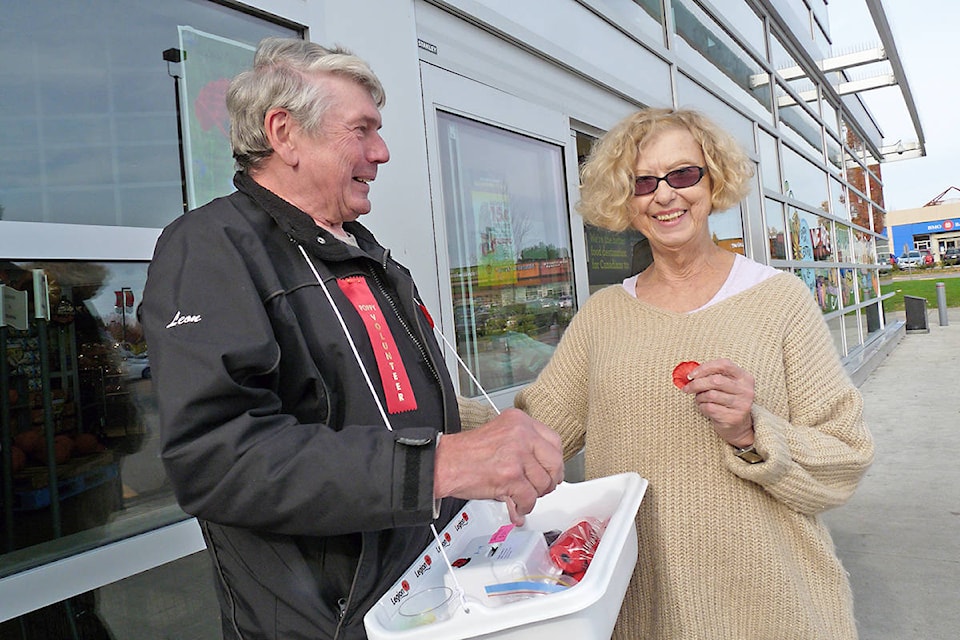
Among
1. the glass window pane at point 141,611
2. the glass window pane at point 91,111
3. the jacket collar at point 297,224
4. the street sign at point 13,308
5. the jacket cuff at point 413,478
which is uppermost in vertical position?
the glass window pane at point 91,111

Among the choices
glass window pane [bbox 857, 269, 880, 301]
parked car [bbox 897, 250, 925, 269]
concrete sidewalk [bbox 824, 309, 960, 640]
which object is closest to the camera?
concrete sidewalk [bbox 824, 309, 960, 640]

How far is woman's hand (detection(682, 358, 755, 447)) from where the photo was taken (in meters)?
1.56

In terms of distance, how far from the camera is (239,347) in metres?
1.11

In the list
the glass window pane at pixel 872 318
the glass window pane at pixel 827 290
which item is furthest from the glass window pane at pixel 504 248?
the glass window pane at pixel 872 318

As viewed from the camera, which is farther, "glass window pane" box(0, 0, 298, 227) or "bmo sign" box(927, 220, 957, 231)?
"bmo sign" box(927, 220, 957, 231)

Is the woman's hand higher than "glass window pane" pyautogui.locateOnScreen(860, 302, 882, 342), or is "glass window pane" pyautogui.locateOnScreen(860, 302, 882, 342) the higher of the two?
the woman's hand

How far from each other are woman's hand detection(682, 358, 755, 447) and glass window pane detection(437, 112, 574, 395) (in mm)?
1870

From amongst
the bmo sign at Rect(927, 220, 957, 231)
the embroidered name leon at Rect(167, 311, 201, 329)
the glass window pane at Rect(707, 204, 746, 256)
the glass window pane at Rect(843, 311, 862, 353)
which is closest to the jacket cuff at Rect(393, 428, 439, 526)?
the embroidered name leon at Rect(167, 311, 201, 329)

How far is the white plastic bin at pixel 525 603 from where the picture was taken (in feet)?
3.37

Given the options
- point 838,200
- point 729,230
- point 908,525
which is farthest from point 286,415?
point 838,200

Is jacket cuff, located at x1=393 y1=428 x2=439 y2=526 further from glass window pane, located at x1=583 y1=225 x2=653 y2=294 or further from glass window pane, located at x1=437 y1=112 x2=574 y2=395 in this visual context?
glass window pane, located at x1=583 y1=225 x2=653 y2=294

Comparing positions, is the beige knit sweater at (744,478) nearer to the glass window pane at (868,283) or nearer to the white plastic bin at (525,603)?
the white plastic bin at (525,603)

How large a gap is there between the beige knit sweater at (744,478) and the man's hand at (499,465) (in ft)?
2.27

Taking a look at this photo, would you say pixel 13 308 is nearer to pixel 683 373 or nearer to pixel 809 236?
pixel 683 373
